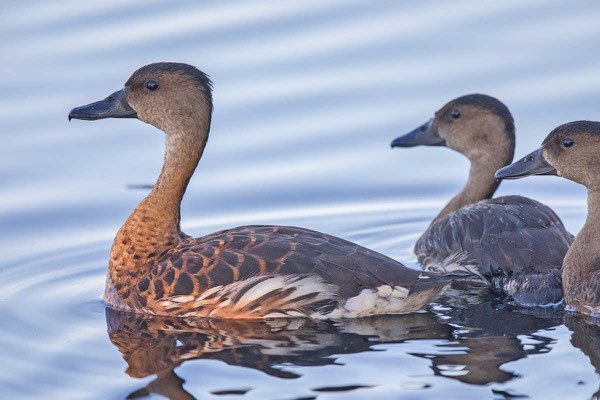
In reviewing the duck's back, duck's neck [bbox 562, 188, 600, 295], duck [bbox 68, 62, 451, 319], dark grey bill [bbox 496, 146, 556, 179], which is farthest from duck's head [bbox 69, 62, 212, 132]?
duck's neck [bbox 562, 188, 600, 295]

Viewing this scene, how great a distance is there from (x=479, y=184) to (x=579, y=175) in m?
2.07

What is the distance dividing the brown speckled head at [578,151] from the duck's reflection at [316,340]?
3.89 ft

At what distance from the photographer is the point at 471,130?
36.6 feet

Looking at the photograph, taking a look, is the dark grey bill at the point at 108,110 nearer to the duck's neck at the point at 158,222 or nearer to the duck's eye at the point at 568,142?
the duck's neck at the point at 158,222

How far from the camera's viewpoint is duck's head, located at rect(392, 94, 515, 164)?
432 inches

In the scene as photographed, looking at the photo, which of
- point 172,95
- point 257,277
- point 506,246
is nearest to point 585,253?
point 506,246

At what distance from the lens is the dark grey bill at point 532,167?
9.32 meters

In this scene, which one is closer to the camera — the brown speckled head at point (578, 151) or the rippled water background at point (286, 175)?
the rippled water background at point (286, 175)

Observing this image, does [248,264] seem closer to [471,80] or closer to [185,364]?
[185,364]

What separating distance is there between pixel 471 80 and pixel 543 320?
474 centimetres

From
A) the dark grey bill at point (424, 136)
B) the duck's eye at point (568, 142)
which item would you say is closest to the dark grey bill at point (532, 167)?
the duck's eye at point (568, 142)

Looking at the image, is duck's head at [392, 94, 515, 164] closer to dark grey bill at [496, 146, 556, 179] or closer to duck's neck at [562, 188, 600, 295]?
dark grey bill at [496, 146, 556, 179]

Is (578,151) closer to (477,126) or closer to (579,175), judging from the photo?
(579,175)

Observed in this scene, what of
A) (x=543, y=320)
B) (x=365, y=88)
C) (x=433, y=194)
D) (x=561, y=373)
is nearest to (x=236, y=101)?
(x=365, y=88)
